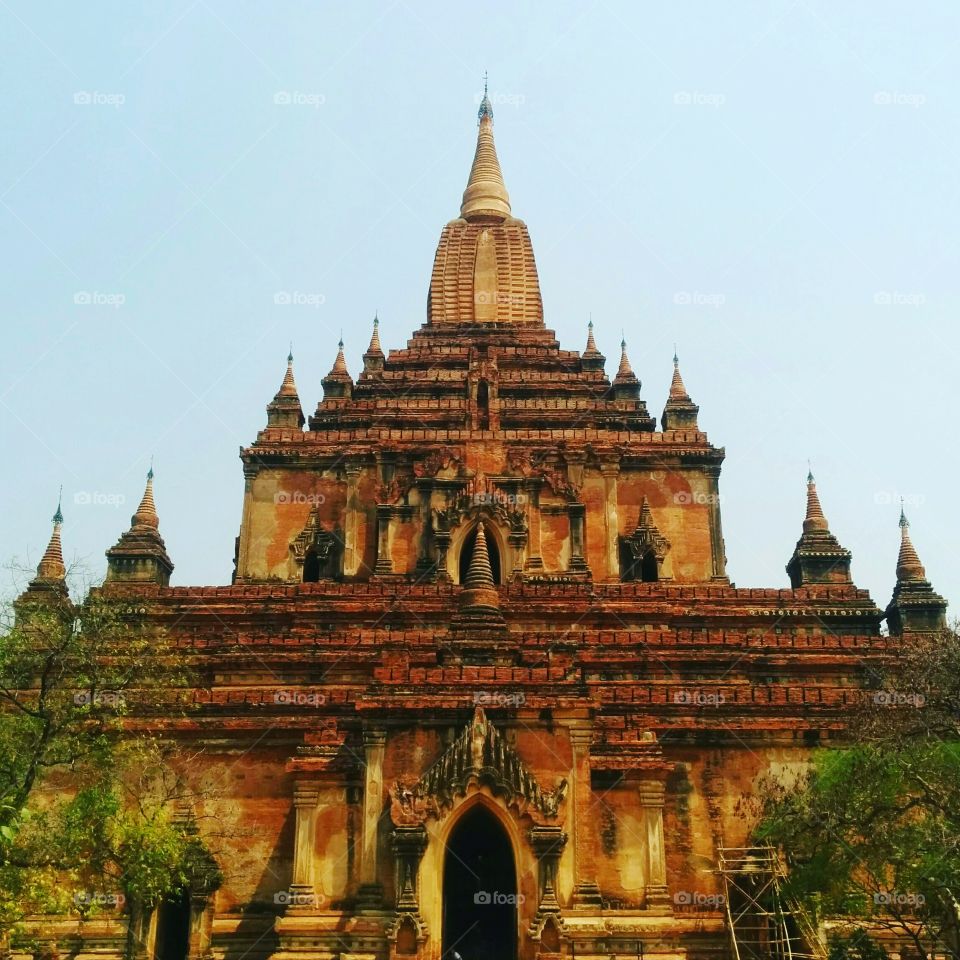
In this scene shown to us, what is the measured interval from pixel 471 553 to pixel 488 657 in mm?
11360

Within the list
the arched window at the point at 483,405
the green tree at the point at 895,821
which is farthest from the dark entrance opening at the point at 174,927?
the arched window at the point at 483,405

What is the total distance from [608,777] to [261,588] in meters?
16.0

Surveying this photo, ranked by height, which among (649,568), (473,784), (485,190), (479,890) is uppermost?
(485,190)

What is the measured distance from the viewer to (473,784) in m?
27.8

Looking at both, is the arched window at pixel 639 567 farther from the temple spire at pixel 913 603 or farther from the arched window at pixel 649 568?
the temple spire at pixel 913 603

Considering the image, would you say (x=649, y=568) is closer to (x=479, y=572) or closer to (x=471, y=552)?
(x=471, y=552)

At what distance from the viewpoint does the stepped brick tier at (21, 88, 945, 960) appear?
92.4ft

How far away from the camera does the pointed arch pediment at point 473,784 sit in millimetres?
27656

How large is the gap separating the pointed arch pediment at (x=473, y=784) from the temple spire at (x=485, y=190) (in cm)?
3881

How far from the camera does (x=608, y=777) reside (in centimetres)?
2988

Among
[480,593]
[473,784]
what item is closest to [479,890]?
[473,784]

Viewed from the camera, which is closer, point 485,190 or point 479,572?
point 479,572

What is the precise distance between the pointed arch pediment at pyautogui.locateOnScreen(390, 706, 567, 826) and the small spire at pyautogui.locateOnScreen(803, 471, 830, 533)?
23.1 m

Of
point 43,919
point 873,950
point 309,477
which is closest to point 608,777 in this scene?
point 873,950
